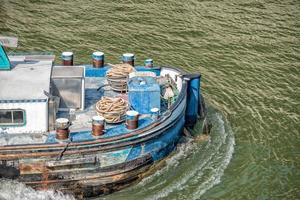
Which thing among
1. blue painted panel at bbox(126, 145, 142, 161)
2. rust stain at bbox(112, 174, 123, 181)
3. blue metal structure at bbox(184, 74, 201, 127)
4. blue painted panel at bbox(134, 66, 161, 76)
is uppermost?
blue painted panel at bbox(134, 66, 161, 76)

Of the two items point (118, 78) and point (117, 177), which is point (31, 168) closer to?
point (117, 177)

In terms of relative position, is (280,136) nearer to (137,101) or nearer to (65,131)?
(137,101)

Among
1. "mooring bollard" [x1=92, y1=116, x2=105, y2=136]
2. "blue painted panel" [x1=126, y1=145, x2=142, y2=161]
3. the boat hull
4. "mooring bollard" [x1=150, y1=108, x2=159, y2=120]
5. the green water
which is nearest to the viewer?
the boat hull

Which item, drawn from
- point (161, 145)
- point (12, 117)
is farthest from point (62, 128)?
point (161, 145)

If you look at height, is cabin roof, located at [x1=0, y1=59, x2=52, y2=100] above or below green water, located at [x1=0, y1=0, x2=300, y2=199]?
above

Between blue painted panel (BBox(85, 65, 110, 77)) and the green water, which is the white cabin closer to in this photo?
the green water

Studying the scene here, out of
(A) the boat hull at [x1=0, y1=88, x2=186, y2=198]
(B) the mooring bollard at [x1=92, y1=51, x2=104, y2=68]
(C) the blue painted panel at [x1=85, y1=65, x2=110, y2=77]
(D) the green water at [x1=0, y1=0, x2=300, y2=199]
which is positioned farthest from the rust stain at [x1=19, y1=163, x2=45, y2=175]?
(B) the mooring bollard at [x1=92, y1=51, x2=104, y2=68]
